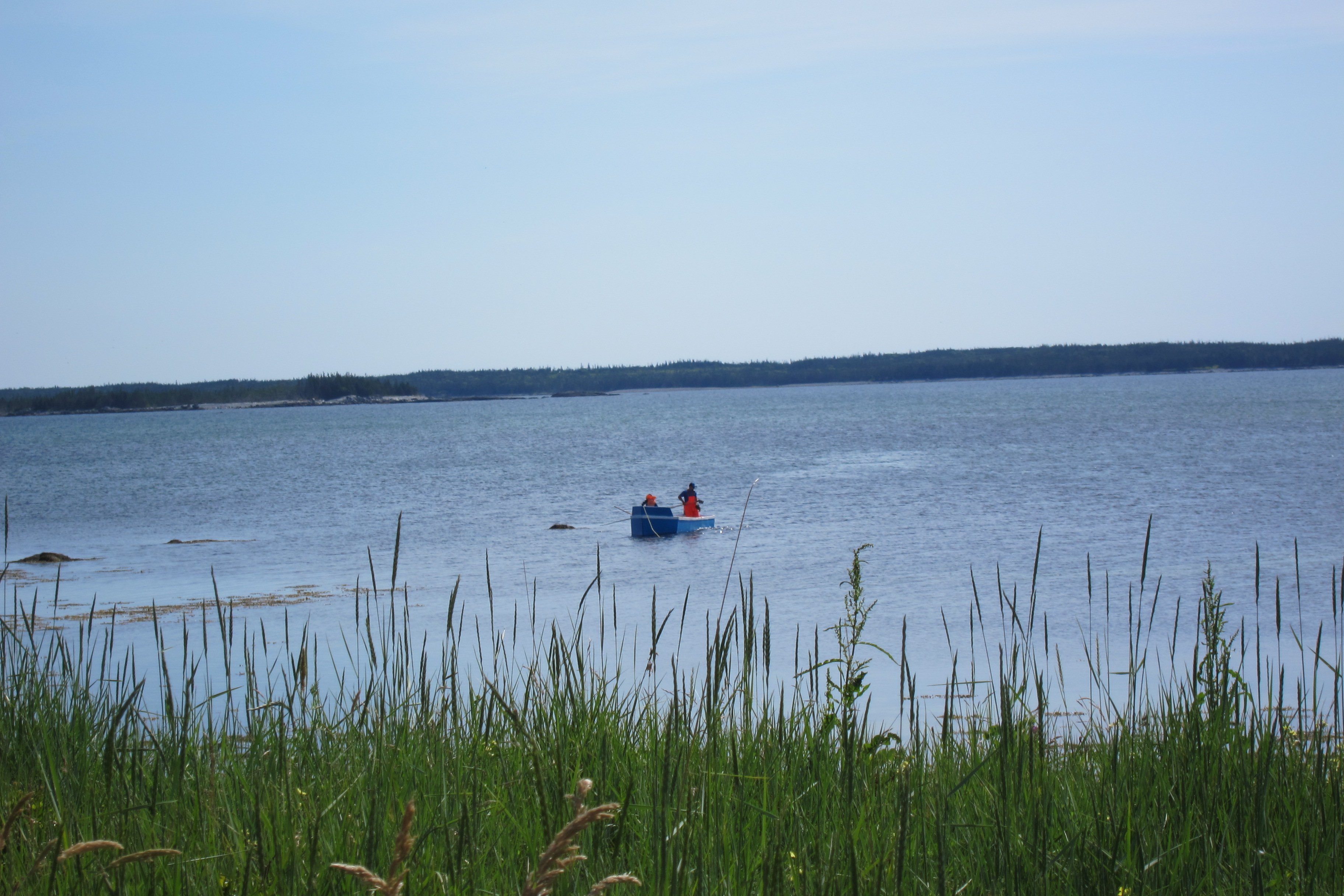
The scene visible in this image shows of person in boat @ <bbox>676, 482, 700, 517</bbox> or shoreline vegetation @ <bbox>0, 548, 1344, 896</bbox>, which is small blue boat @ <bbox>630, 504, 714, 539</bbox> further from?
shoreline vegetation @ <bbox>0, 548, 1344, 896</bbox>

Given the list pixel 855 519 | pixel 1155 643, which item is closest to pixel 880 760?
pixel 1155 643

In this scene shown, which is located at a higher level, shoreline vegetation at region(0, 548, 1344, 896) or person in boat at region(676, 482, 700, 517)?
shoreline vegetation at region(0, 548, 1344, 896)

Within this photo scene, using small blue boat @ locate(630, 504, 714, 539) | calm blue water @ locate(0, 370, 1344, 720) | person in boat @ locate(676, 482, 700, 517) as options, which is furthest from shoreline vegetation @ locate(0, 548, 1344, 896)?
person in boat @ locate(676, 482, 700, 517)

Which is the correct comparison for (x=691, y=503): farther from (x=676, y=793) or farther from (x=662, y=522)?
(x=676, y=793)

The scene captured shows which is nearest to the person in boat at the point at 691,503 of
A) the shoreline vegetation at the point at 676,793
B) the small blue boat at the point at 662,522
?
the small blue boat at the point at 662,522

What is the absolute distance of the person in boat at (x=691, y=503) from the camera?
2586 cm

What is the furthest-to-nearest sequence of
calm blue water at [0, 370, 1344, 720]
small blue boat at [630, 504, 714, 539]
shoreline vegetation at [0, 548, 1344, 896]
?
small blue boat at [630, 504, 714, 539] < calm blue water at [0, 370, 1344, 720] < shoreline vegetation at [0, 548, 1344, 896]

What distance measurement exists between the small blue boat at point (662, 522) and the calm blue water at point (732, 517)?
319 mm

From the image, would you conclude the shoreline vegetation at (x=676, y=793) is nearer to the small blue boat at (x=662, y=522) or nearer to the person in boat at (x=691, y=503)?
the small blue boat at (x=662, y=522)

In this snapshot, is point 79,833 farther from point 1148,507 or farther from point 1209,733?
point 1148,507

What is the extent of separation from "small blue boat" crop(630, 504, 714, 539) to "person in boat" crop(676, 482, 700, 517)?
0.38ft

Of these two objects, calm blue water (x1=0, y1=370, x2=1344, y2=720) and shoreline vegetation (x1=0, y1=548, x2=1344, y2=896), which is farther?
calm blue water (x1=0, y1=370, x2=1344, y2=720)

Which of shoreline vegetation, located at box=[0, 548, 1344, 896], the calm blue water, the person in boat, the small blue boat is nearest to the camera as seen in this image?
shoreline vegetation, located at box=[0, 548, 1344, 896]

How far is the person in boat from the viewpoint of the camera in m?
25.9
